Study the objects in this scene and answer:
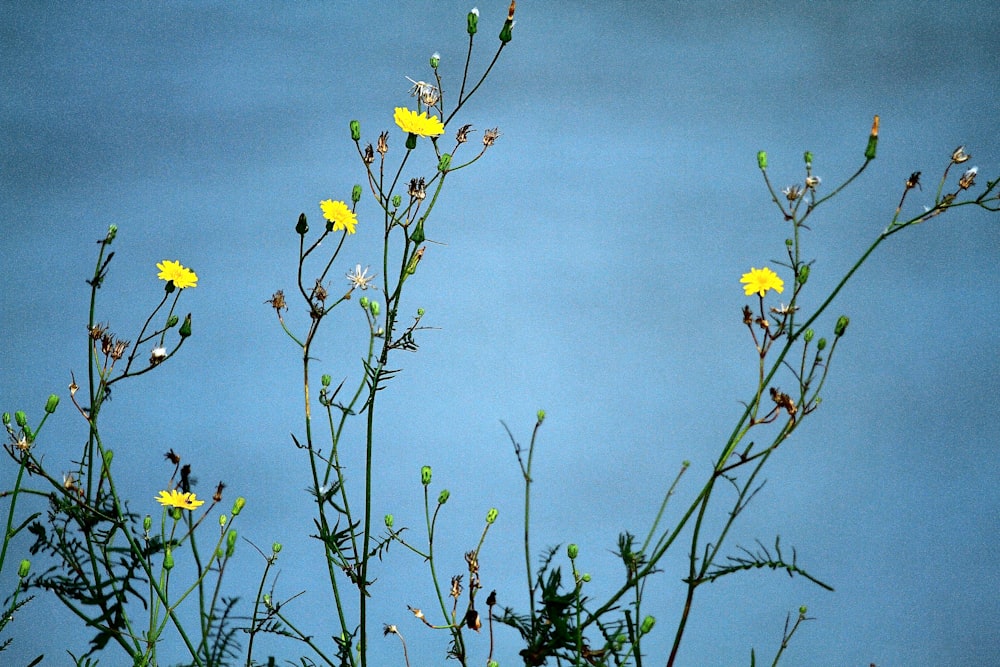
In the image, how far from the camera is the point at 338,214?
85 cm

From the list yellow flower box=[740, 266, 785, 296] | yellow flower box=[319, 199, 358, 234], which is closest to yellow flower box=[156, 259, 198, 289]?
yellow flower box=[319, 199, 358, 234]

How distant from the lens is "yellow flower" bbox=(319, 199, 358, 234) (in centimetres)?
85

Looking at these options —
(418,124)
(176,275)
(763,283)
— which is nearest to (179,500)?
(176,275)

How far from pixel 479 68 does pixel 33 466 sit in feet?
3.62

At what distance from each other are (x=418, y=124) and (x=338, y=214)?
0.10m

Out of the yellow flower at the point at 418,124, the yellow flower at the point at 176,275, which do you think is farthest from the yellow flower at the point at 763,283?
the yellow flower at the point at 176,275

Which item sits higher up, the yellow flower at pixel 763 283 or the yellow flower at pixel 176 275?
the yellow flower at pixel 176 275

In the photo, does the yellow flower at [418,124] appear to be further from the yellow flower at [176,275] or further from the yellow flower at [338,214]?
the yellow flower at [176,275]

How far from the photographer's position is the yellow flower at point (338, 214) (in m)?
0.85

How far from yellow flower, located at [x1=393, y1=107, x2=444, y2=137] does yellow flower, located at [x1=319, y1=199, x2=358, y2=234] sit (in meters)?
0.09

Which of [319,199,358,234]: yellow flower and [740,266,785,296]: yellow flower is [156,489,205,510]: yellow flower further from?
[740,266,785,296]: yellow flower

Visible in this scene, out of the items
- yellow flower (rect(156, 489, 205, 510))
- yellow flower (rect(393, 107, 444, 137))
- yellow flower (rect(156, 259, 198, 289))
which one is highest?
yellow flower (rect(393, 107, 444, 137))

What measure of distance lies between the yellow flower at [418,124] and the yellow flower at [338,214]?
85 mm

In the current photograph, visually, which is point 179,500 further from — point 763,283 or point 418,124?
point 763,283
